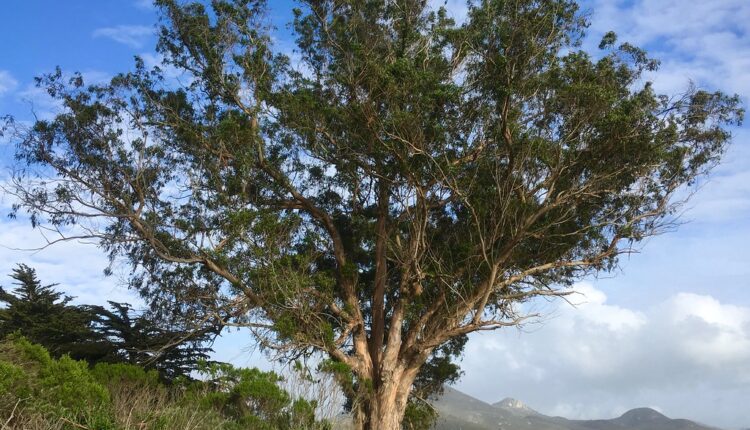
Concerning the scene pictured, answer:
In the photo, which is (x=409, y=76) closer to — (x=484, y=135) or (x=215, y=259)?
(x=484, y=135)

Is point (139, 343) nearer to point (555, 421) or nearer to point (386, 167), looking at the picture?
point (386, 167)

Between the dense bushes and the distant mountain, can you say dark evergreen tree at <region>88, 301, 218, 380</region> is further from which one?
the distant mountain

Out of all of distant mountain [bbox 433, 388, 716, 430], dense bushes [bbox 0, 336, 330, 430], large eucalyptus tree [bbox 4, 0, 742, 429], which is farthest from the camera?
distant mountain [bbox 433, 388, 716, 430]

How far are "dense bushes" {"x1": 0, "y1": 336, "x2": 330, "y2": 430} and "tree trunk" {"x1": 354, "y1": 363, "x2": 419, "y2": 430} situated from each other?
3914 millimetres

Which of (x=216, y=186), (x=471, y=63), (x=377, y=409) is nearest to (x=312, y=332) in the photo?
(x=377, y=409)

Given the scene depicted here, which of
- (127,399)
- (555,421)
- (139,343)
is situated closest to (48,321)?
(139,343)

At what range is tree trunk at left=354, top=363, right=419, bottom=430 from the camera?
1421 centimetres

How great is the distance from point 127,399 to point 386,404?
561cm

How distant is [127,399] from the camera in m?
10.9

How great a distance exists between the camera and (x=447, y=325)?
47.8 ft

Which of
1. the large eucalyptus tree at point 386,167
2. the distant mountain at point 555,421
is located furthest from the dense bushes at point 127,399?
the distant mountain at point 555,421

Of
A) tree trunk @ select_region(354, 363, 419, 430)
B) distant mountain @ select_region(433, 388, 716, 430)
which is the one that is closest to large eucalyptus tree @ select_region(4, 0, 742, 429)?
tree trunk @ select_region(354, 363, 419, 430)

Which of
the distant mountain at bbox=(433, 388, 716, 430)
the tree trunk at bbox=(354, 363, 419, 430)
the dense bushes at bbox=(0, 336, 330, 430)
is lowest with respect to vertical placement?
the dense bushes at bbox=(0, 336, 330, 430)

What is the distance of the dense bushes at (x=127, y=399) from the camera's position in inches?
303
